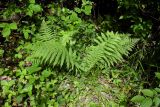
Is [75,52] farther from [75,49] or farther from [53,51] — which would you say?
[53,51]

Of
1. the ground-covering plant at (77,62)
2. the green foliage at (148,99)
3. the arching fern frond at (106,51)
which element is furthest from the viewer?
the arching fern frond at (106,51)

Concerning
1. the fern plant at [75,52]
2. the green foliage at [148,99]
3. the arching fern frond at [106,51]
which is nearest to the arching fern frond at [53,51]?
the fern plant at [75,52]

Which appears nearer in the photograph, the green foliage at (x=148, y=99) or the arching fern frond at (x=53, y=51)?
the green foliage at (x=148, y=99)

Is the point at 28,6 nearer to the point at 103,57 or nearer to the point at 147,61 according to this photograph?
the point at 103,57

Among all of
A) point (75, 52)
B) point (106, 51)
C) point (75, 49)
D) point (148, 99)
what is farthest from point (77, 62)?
point (148, 99)

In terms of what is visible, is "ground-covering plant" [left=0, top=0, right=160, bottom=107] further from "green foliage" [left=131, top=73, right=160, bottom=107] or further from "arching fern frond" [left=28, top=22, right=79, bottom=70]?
"green foliage" [left=131, top=73, right=160, bottom=107]

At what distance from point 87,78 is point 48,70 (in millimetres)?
606

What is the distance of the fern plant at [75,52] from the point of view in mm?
4102

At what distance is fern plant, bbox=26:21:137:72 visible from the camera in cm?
410

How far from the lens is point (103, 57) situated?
429 cm

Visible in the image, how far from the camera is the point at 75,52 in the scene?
4.27 m

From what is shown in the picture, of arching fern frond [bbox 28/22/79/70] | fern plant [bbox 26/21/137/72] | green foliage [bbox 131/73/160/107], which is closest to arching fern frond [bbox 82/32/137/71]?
fern plant [bbox 26/21/137/72]

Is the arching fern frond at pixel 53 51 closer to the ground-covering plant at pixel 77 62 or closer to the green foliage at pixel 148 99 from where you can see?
the ground-covering plant at pixel 77 62

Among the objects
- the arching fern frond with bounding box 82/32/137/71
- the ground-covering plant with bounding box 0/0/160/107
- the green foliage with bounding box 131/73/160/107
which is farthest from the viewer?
the arching fern frond with bounding box 82/32/137/71
